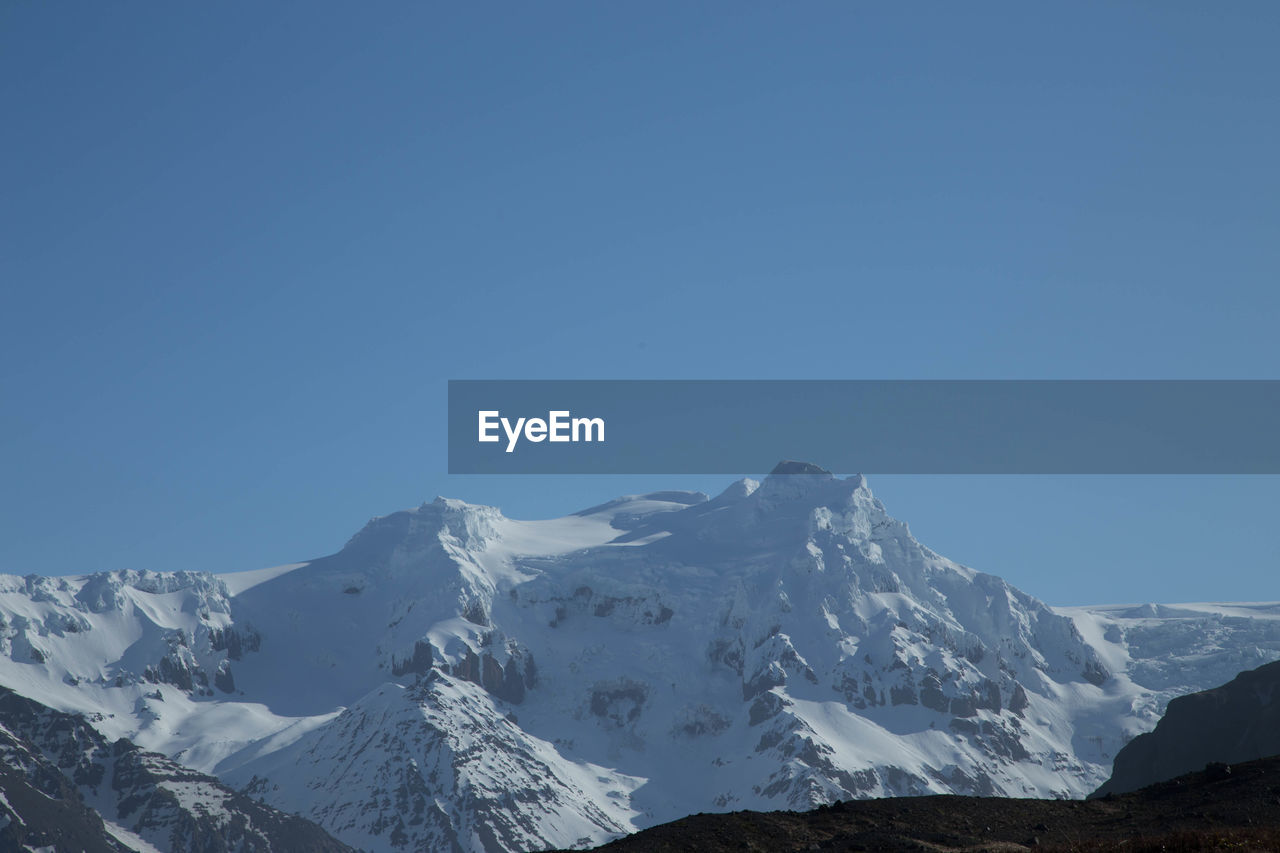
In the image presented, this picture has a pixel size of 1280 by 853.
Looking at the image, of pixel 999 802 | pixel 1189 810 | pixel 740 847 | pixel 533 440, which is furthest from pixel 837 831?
pixel 533 440

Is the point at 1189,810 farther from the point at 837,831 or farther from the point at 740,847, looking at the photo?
the point at 740,847

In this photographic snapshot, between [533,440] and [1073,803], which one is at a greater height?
[533,440]

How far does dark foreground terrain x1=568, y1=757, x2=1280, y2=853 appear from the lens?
7506cm

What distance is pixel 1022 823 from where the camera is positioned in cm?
8288

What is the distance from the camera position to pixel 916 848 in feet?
244

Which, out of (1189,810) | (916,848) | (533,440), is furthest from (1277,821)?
(533,440)

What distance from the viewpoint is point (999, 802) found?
90438 mm

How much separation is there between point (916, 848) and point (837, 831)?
29.5 ft

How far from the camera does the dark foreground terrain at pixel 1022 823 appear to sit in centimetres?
7506

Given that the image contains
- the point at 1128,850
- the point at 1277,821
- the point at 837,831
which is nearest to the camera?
the point at 1128,850

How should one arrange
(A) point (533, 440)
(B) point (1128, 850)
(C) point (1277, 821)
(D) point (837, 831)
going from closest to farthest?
1. (B) point (1128, 850)
2. (C) point (1277, 821)
3. (D) point (837, 831)
4. (A) point (533, 440)

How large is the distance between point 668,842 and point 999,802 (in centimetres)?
2387

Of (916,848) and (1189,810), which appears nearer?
(916,848)

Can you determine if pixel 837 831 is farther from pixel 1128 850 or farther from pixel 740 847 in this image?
pixel 1128 850
